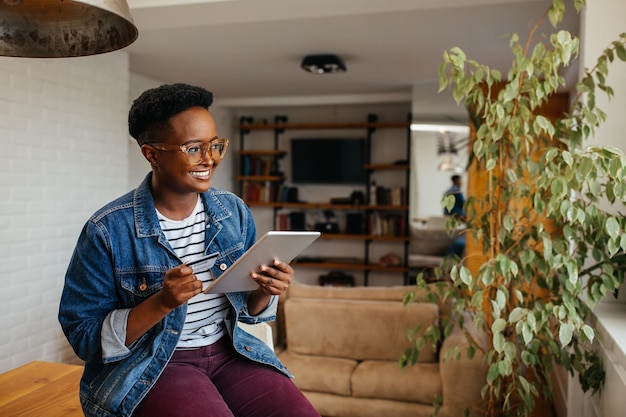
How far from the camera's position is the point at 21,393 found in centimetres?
161

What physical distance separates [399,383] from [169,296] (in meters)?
2.33

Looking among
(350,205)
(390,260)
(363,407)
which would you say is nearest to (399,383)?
(363,407)

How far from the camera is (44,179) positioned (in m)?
3.59

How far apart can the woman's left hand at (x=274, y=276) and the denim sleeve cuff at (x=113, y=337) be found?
29cm

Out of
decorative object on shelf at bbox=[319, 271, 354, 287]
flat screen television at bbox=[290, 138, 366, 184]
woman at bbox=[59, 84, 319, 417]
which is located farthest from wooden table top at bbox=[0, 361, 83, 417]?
flat screen television at bbox=[290, 138, 366, 184]

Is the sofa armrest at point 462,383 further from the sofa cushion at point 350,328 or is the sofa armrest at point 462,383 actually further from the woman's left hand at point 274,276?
the woman's left hand at point 274,276

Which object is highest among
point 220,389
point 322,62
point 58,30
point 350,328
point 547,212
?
point 322,62

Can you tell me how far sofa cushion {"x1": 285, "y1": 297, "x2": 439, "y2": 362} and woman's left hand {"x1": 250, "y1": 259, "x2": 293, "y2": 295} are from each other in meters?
2.15

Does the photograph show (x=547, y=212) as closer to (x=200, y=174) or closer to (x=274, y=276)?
(x=274, y=276)

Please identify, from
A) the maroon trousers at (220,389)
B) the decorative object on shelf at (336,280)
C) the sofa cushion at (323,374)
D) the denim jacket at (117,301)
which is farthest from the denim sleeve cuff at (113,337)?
the decorative object on shelf at (336,280)

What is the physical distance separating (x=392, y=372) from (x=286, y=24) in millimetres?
2298

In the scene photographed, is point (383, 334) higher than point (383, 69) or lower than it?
lower

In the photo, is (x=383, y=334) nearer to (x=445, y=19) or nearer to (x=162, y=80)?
(x=445, y=19)

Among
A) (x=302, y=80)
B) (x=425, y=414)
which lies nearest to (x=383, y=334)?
(x=425, y=414)
